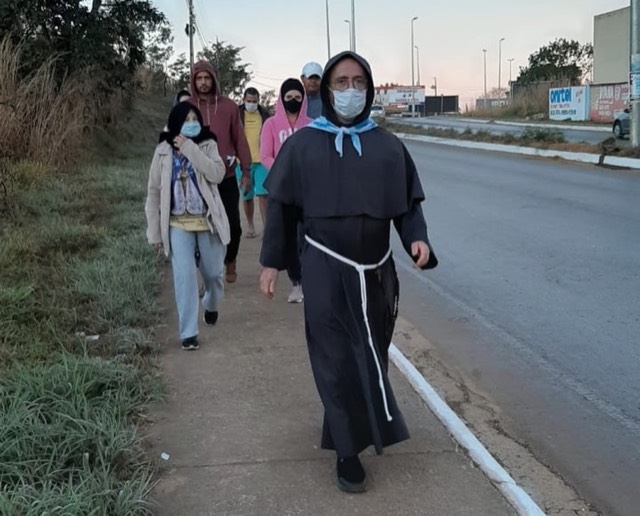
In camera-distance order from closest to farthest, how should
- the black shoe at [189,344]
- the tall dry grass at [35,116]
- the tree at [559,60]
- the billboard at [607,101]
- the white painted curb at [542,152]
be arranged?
the black shoe at [189,344]
the tall dry grass at [35,116]
the white painted curb at [542,152]
the billboard at [607,101]
the tree at [559,60]

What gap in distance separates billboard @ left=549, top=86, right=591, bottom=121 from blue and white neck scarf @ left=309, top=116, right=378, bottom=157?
46.6m

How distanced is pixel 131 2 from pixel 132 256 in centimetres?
1838

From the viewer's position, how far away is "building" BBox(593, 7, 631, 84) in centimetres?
4862

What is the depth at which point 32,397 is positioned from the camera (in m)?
3.85

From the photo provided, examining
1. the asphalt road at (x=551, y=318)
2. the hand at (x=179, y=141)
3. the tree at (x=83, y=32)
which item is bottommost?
the asphalt road at (x=551, y=318)

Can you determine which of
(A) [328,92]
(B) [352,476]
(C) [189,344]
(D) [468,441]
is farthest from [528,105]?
(B) [352,476]

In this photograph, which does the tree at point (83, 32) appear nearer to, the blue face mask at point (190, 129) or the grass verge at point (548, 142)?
the grass verge at point (548, 142)

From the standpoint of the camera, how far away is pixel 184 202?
203 inches

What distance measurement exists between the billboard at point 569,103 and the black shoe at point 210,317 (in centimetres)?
4493

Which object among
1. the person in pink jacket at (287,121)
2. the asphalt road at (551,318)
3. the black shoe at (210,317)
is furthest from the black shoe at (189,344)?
the asphalt road at (551,318)

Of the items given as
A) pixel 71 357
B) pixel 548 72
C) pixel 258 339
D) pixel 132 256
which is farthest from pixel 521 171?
pixel 548 72

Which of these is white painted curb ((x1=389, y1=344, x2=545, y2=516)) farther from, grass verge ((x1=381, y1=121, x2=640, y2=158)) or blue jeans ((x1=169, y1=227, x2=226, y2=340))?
grass verge ((x1=381, y1=121, x2=640, y2=158))

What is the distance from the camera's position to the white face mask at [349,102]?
3.46m

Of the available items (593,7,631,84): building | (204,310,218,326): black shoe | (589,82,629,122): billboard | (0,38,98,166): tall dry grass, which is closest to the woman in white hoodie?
(204,310,218,326): black shoe
